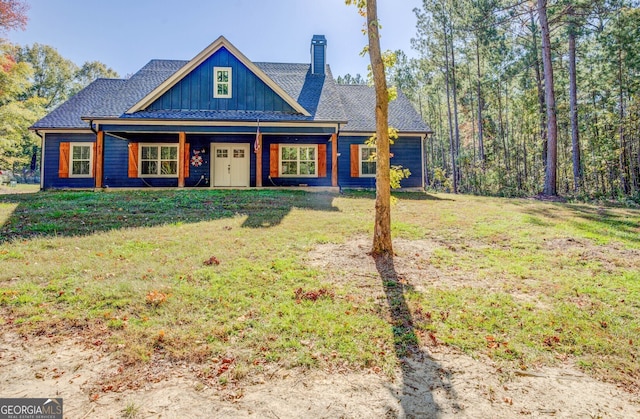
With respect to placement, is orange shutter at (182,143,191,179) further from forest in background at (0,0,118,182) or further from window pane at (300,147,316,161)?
forest in background at (0,0,118,182)

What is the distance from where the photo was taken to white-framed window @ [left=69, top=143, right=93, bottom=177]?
14.3 meters

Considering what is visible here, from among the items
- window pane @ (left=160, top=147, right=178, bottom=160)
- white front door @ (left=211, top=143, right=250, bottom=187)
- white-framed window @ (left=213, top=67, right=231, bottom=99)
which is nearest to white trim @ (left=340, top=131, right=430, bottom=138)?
white front door @ (left=211, top=143, right=250, bottom=187)

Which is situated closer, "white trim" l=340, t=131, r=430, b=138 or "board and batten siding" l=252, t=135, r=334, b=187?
"board and batten siding" l=252, t=135, r=334, b=187

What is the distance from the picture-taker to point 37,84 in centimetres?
3494

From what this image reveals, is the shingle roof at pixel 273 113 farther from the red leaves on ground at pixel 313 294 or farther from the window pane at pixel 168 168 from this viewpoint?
the red leaves on ground at pixel 313 294

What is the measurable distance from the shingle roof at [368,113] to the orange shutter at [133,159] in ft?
29.8

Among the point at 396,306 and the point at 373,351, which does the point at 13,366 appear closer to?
the point at 373,351

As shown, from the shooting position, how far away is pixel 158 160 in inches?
570

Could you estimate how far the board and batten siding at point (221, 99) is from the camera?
13172 millimetres

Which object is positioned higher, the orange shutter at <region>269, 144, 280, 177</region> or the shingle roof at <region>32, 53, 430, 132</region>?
the shingle roof at <region>32, 53, 430, 132</region>

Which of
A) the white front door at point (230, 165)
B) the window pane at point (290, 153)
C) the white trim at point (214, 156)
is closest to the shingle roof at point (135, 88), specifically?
the white trim at point (214, 156)

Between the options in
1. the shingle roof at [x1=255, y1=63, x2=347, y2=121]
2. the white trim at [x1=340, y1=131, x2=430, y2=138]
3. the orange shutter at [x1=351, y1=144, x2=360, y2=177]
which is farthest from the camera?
the orange shutter at [x1=351, y1=144, x2=360, y2=177]

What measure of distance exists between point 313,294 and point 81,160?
593 inches

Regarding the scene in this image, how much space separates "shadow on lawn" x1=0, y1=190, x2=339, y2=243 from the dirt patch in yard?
14.4 feet
